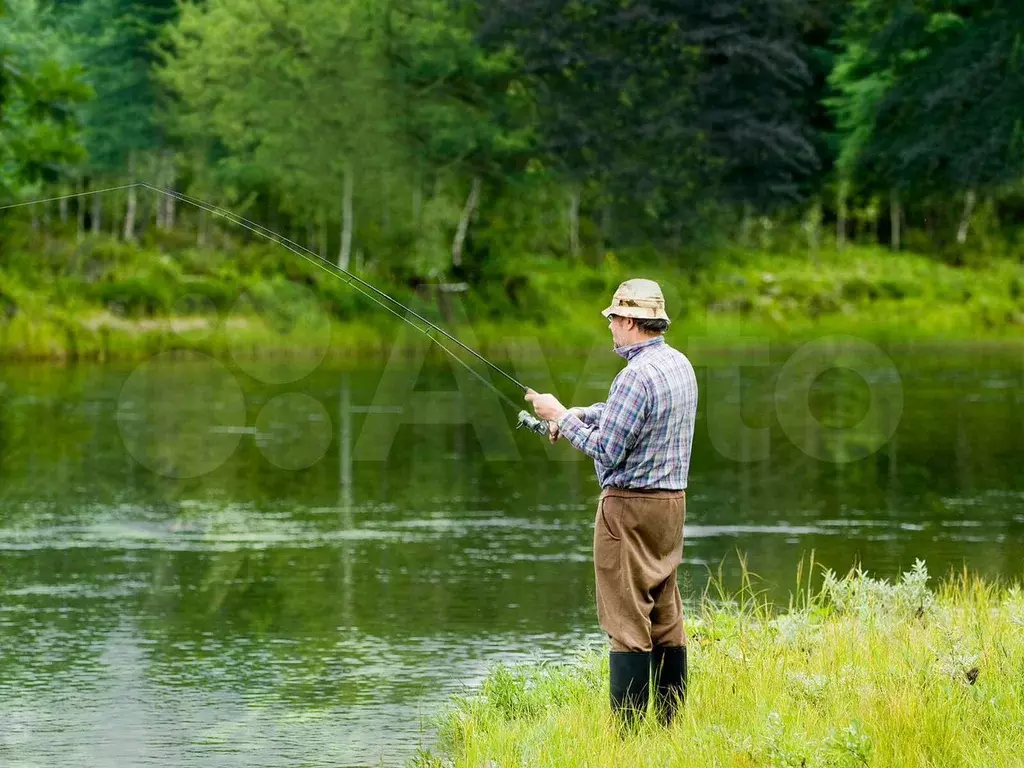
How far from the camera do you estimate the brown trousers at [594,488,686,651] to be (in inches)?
258

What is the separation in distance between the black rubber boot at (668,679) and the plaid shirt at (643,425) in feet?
2.10

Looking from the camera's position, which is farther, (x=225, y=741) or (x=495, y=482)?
(x=495, y=482)

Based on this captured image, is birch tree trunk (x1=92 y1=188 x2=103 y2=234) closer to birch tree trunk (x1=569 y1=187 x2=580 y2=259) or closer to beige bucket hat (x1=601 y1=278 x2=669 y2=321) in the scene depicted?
birch tree trunk (x1=569 y1=187 x2=580 y2=259)

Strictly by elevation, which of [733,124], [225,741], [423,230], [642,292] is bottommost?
[225,741]

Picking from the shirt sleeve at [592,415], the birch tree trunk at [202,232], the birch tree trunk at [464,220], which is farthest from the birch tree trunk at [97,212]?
the shirt sleeve at [592,415]

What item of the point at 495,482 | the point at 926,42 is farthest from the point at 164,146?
the point at 495,482

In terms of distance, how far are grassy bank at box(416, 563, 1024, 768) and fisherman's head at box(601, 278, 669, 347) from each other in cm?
139

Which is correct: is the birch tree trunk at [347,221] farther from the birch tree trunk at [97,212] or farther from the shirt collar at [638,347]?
the shirt collar at [638,347]

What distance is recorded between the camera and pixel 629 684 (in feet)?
21.7

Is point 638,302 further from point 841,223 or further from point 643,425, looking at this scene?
point 841,223

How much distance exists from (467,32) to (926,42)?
12.5 meters

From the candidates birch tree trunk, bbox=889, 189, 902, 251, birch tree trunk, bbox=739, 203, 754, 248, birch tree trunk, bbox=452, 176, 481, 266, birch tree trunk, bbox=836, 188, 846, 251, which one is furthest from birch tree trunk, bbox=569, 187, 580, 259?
birch tree trunk, bbox=889, 189, 902, 251

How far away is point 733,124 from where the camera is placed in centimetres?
4791

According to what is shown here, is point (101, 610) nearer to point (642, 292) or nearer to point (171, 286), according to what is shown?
point (642, 292)
